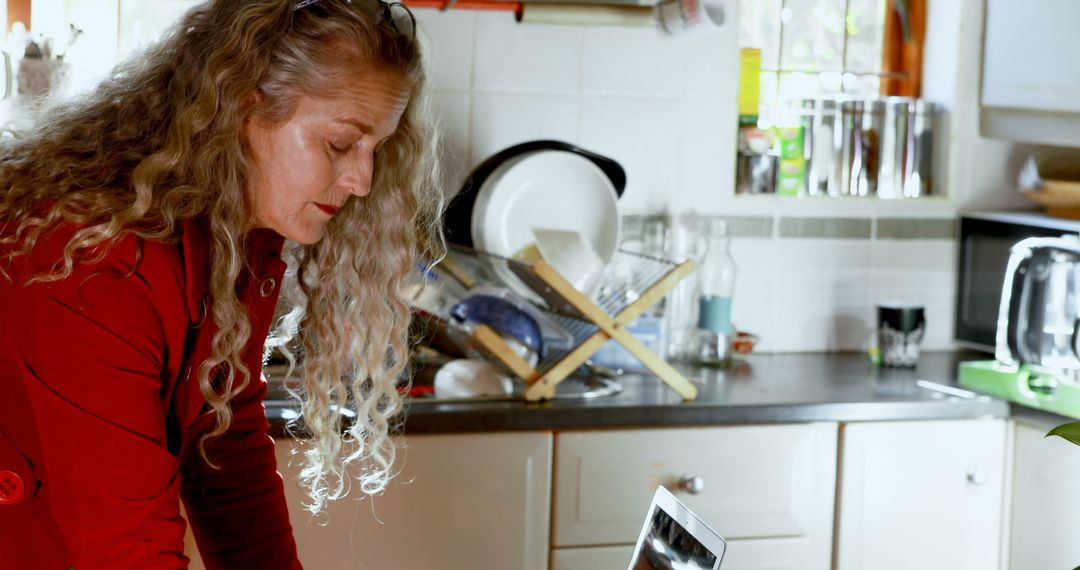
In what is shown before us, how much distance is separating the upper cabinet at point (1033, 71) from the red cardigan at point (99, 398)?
1826mm

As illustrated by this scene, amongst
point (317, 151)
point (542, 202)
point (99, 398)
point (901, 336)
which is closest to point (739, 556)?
point (901, 336)

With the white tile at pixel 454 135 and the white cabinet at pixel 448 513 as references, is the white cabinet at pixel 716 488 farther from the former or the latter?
the white tile at pixel 454 135

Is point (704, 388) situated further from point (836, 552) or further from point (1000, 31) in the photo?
point (1000, 31)

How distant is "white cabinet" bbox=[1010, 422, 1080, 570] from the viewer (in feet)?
7.22

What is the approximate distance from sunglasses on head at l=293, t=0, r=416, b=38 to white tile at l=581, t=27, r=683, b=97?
1.37m

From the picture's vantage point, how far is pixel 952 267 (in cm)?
287

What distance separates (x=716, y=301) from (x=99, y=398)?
1.64 m

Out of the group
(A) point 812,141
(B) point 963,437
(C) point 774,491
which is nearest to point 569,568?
(C) point 774,491

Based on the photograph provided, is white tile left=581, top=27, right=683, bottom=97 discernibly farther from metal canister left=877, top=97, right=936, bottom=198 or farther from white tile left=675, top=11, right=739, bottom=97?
metal canister left=877, top=97, right=936, bottom=198

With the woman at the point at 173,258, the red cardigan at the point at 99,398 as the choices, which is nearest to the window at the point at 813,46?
the woman at the point at 173,258

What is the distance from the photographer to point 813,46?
288cm

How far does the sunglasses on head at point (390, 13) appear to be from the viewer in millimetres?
1224

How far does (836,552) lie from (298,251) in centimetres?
118

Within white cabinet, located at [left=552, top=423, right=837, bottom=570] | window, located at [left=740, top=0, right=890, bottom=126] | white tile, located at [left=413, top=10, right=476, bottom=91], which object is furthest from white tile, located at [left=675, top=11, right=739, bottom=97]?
white cabinet, located at [left=552, top=423, right=837, bottom=570]
